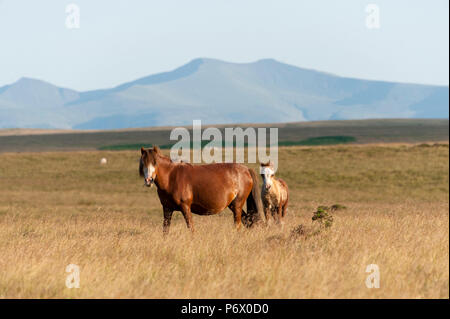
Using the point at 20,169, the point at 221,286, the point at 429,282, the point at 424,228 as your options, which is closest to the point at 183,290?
the point at 221,286

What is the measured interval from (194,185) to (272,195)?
389 centimetres

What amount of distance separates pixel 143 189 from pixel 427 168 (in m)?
21.9

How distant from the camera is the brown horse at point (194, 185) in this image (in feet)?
38.2

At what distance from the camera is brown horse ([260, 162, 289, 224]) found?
48.2 feet

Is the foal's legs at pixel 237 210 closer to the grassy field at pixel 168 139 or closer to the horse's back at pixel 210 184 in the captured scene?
the horse's back at pixel 210 184

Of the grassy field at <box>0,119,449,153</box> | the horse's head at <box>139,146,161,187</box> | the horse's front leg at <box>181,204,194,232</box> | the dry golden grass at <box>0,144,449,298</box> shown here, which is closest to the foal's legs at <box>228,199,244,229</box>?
the dry golden grass at <box>0,144,449,298</box>

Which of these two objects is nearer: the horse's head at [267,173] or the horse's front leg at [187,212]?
the horse's front leg at [187,212]

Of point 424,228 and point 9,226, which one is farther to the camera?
point 9,226

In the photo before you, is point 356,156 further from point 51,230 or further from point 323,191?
point 51,230

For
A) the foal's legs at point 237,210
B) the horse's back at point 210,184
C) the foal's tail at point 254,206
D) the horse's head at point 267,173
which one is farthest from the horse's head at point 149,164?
the horse's head at point 267,173

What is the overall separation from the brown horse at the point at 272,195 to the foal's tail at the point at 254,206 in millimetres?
962

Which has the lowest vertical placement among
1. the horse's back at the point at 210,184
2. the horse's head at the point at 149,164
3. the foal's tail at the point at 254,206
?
the foal's tail at the point at 254,206

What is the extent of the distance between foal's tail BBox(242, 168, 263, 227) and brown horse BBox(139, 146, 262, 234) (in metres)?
0.37

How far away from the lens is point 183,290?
23.9ft
